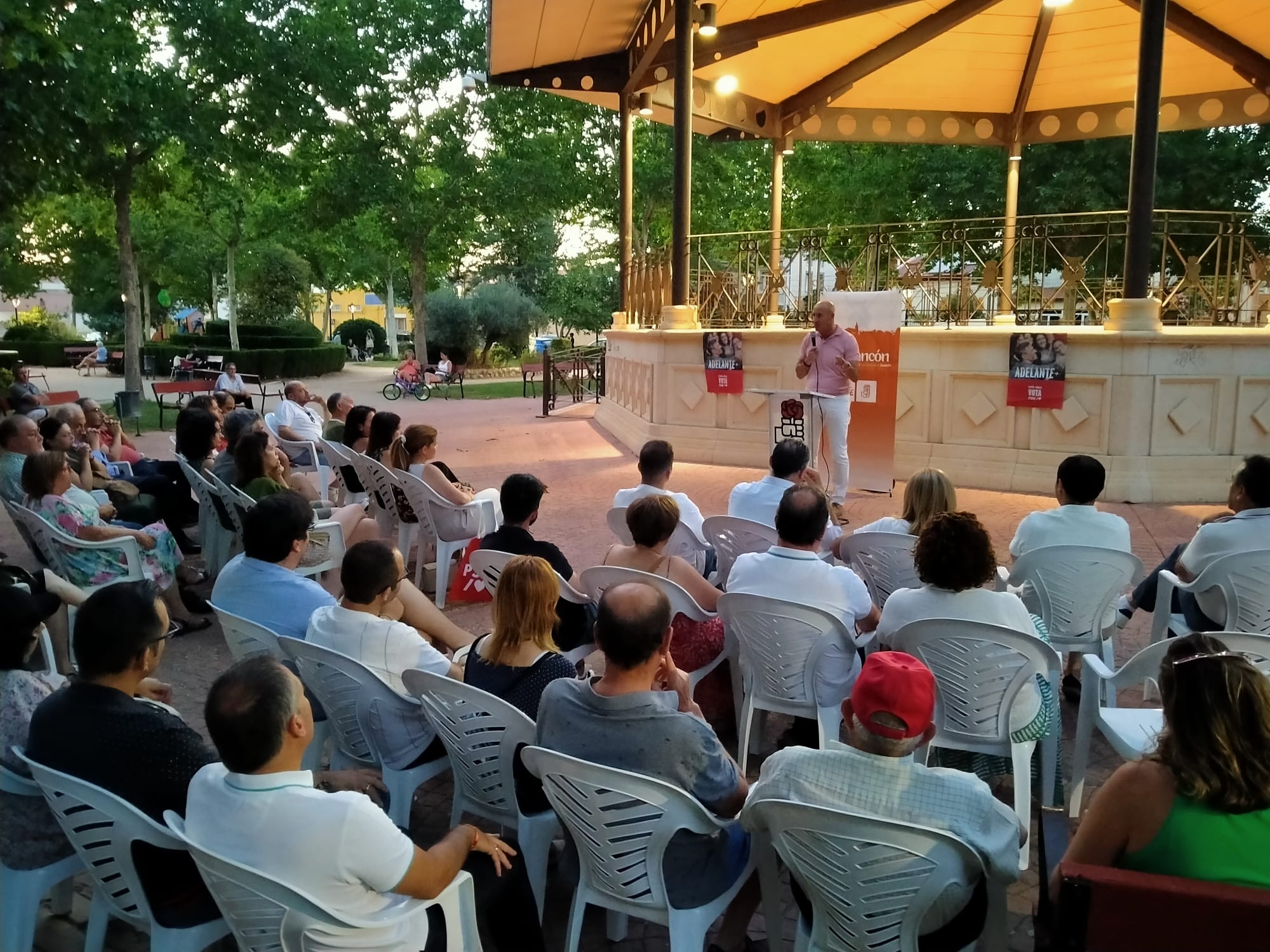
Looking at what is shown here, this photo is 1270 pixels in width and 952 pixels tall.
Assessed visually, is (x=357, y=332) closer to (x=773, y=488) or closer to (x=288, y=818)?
(x=773, y=488)

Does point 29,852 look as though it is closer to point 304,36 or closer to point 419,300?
point 304,36

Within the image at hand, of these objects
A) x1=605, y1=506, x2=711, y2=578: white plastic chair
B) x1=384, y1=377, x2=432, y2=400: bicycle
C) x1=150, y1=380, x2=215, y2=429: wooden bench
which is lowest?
x1=384, y1=377, x2=432, y2=400: bicycle

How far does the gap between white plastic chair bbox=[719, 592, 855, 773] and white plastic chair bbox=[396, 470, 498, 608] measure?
9.08ft

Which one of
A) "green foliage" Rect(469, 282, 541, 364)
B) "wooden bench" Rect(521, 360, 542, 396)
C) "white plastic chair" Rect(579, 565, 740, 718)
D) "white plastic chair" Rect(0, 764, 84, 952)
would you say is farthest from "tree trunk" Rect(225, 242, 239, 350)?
"white plastic chair" Rect(0, 764, 84, 952)

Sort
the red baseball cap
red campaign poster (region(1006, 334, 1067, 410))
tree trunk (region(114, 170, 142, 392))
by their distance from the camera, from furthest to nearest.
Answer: tree trunk (region(114, 170, 142, 392)) → red campaign poster (region(1006, 334, 1067, 410)) → the red baseball cap

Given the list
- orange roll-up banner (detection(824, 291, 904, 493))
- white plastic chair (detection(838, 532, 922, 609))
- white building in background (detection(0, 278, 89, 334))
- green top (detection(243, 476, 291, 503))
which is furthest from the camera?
white building in background (detection(0, 278, 89, 334))

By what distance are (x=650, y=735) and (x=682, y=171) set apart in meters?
10.5

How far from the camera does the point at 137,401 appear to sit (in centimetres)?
1778

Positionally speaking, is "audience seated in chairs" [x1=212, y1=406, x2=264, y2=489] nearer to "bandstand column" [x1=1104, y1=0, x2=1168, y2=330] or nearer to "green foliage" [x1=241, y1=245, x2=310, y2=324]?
"bandstand column" [x1=1104, y1=0, x2=1168, y2=330]

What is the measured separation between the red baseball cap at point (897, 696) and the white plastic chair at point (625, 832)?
0.47 metres

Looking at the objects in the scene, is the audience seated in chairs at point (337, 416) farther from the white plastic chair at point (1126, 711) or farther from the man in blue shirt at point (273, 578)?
the white plastic chair at point (1126, 711)

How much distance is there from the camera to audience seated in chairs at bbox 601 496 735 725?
13.5 feet

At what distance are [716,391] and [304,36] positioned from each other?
463 inches

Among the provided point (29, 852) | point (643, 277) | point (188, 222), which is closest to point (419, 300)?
point (188, 222)
